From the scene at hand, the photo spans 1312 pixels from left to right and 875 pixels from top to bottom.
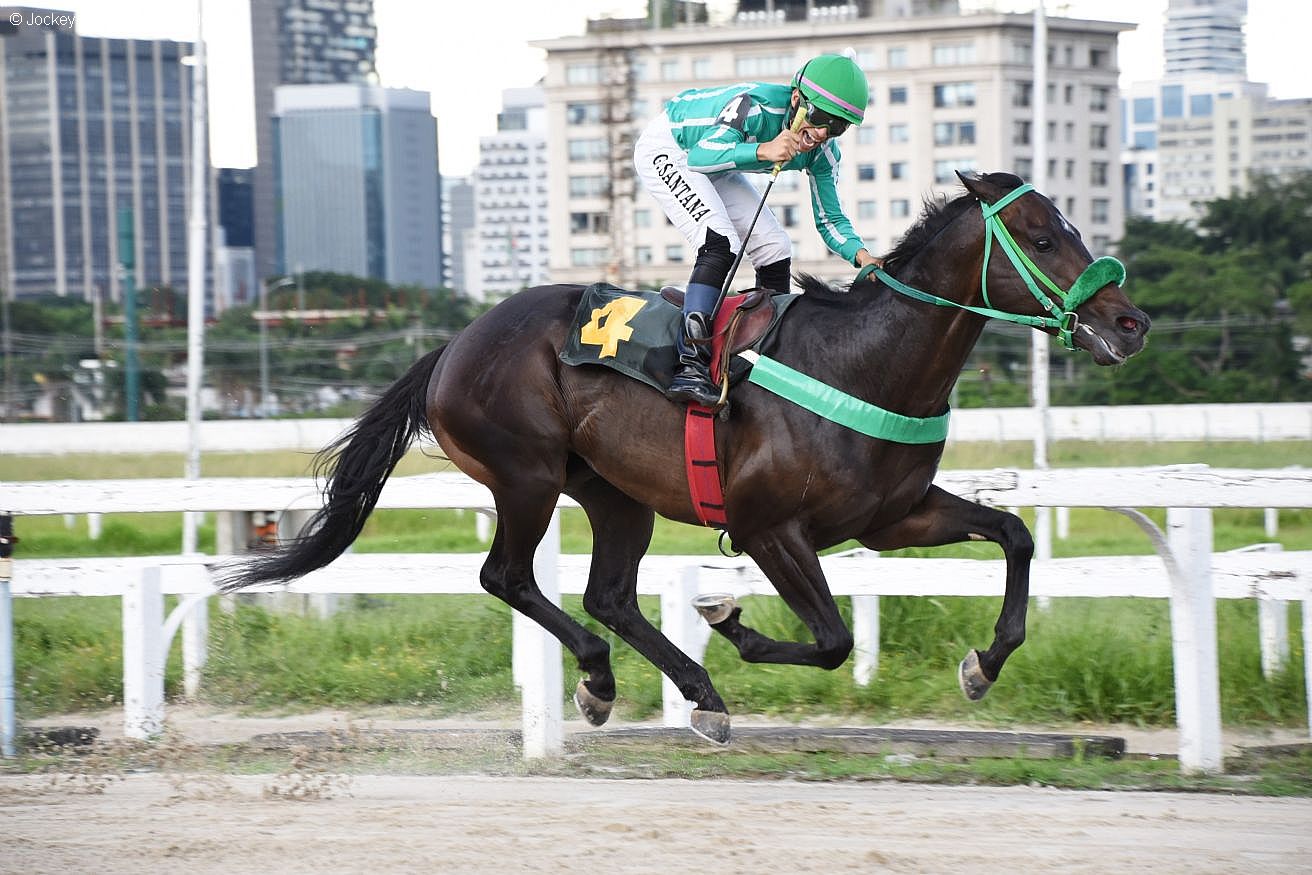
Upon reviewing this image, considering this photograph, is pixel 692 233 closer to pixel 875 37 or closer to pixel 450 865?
pixel 450 865

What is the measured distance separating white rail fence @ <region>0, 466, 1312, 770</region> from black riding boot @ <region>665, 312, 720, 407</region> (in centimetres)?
102

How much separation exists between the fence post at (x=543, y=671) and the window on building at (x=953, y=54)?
7475 centimetres

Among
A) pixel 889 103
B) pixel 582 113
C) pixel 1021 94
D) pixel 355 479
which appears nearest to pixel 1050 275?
pixel 355 479

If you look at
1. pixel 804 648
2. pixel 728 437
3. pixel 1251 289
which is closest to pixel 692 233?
pixel 728 437

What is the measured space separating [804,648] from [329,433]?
67.1ft

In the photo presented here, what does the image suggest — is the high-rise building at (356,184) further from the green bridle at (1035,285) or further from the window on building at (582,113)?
the green bridle at (1035,285)

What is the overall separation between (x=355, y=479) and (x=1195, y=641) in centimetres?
298

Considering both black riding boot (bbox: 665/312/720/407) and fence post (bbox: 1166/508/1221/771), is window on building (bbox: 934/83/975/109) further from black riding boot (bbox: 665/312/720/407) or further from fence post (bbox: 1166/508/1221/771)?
black riding boot (bbox: 665/312/720/407)

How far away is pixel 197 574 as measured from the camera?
637 centimetres

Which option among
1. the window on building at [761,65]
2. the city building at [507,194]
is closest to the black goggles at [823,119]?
the window on building at [761,65]

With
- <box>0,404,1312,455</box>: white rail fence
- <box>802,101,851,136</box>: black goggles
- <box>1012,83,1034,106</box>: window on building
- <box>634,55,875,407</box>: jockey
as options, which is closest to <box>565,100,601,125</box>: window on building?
<box>1012,83,1034,106</box>: window on building

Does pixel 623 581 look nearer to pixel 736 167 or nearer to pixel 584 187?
pixel 736 167

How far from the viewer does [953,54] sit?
253ft

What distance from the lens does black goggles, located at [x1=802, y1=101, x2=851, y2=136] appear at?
483 centimetres
